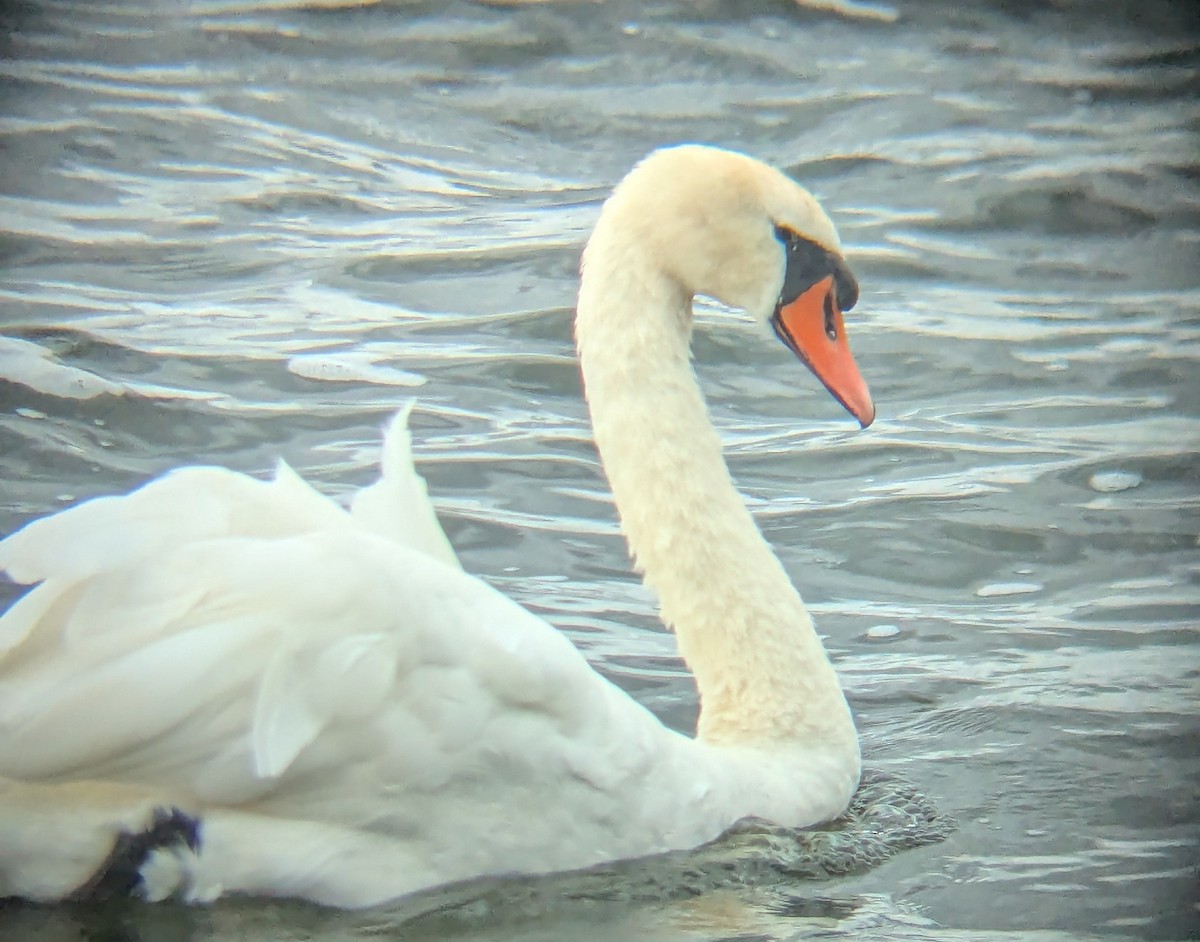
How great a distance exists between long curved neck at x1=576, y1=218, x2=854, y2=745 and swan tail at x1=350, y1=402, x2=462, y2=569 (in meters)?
0.44

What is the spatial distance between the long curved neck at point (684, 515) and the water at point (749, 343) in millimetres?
428

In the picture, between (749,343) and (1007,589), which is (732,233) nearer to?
(1007,589)

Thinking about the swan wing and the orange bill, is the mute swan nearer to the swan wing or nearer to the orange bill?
the swan wing

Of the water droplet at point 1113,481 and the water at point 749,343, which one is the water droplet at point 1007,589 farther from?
the water droplet at point 1113,481

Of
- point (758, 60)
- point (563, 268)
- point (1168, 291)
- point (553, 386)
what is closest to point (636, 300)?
point (553, 386)

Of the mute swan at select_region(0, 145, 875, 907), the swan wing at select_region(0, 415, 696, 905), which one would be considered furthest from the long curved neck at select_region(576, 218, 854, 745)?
the swan wing at select_region(0, 415, 696, 905)

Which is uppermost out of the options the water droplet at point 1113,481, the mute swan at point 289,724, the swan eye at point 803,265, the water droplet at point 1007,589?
the swan eye at point 803,265

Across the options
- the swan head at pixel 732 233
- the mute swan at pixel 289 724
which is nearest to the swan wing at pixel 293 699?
the mute swan at pixel 289 724

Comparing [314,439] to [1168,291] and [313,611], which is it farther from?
[1168,291]

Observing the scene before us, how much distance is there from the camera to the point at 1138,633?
16.8ft

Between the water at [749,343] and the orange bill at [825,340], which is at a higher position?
the orange bill at [825,340]

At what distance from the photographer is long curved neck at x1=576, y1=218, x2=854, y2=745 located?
409 centimetres

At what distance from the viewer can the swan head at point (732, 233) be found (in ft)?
13.5

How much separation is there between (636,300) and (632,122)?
6430 millimetres
